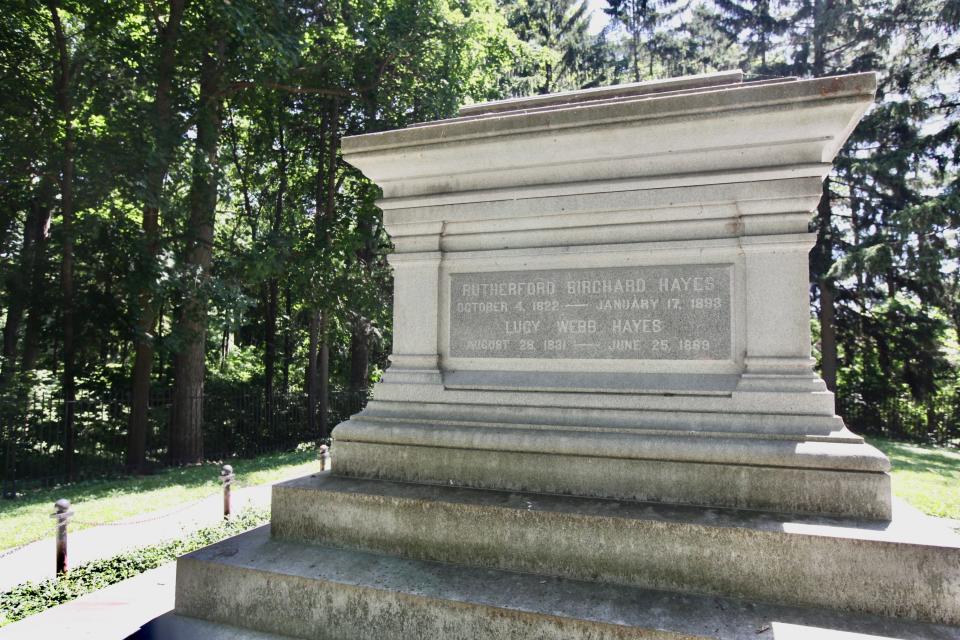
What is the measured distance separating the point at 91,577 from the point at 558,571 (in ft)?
13.8

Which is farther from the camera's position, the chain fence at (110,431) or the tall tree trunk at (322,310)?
the tall tree trunk at (322,310)

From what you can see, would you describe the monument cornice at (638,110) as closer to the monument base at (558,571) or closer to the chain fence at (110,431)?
the monument base at (558,571)

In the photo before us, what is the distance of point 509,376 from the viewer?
4.27 metres

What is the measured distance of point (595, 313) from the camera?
4117 mm

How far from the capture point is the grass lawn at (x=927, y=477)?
27.2 feet

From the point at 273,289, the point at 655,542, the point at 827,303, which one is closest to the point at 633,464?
the point at 655,542

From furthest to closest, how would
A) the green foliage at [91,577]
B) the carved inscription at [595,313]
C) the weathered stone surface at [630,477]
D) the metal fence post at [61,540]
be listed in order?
the metal fence post at [61,540] → the green foliage at [91,577] → the carved inscription at [595,313] → the weathered stone surface at [630,477]

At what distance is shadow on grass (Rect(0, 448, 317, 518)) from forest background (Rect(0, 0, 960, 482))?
0.69 meters

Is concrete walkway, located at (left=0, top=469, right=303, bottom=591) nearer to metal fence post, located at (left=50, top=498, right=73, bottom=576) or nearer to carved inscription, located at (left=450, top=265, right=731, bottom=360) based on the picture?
metal fence post, located at (left=50, top=498, right=73, bottom=576)

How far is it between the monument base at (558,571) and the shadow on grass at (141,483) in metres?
6.97

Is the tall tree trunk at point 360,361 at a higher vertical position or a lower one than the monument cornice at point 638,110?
lower

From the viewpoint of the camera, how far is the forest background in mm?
11398

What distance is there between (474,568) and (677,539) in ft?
3.80

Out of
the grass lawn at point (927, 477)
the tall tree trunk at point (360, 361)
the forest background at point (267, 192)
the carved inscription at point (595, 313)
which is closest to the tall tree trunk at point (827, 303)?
the forest background at point (267, 192)
